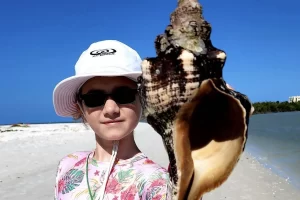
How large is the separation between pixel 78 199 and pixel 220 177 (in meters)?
1.08

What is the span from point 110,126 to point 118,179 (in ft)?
0.92

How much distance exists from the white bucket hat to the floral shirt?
0.44 metres

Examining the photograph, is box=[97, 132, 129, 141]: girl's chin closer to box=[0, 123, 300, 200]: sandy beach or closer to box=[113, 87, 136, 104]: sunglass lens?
box=[113, 87, 136, 104]: sunglass lens

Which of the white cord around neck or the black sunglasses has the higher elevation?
the black sunglasses

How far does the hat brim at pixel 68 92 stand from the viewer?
2.04 meters

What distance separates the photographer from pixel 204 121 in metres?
1.35

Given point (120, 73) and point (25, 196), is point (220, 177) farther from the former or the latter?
point (25, 196)

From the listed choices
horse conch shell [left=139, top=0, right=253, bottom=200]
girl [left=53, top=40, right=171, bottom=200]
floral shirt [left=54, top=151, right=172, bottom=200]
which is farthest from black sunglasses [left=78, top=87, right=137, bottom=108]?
horse conch shell [left=139, top=0, right=253, bottom=200]

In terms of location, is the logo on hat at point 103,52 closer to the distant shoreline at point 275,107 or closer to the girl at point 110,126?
the girl at point 110,126

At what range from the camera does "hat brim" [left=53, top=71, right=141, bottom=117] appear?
6.68 feet

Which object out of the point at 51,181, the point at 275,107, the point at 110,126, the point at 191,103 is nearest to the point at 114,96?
the point at 110,126

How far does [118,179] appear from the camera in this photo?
2018 mm

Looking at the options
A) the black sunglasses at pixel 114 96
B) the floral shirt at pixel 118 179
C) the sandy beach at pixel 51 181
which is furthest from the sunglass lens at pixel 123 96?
the sandy beach at pixel 51 181

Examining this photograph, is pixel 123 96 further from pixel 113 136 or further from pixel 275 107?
pixel 275 107
